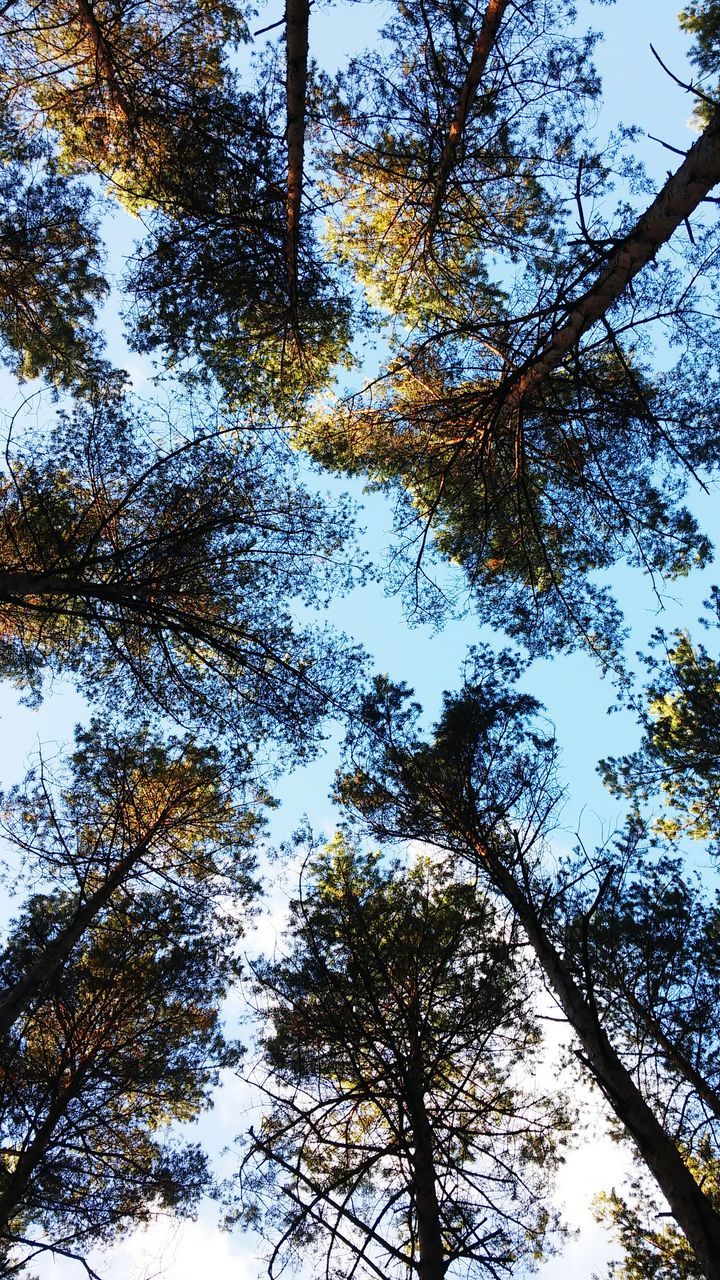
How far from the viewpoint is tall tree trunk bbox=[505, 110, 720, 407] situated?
4152 millimetres

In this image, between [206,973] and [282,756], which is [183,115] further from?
[206,973]

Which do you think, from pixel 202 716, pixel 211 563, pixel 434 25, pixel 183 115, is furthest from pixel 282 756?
pixel 434 25

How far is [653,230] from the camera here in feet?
14.9

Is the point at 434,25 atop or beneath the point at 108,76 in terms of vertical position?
beneath

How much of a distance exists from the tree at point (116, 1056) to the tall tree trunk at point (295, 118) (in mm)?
7285

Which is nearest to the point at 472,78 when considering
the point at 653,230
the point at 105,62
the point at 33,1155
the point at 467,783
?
the point at 653,230

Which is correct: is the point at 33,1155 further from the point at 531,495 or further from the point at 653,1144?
the point at 531,495

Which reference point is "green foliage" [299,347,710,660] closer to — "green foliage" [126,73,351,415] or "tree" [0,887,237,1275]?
"green foliage" [126,73,351,415]

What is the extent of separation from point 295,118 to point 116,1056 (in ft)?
33.1

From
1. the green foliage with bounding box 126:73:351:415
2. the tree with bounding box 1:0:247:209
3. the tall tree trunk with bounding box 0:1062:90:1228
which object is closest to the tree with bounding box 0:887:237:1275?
the tall tree trunk with bounding box 0:1062:90:1228

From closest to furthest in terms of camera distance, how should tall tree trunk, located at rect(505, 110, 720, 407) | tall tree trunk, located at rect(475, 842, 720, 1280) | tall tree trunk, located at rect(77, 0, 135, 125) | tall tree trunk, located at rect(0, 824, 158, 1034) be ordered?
tall tree trunk, located at rect(475, 842, 720, 1280) < tall tree trunk, located at rect(505, 110, 720, 407) < tall tree trunk, located at rect(0, 824, 158, 1034) < tall tree trunk, located at rect(77, 0, 135, 125)

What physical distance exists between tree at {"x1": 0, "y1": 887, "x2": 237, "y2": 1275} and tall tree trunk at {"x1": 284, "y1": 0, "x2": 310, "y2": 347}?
23.9ft

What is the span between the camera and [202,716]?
7336 millimetres

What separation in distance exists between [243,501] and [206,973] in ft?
20.9
